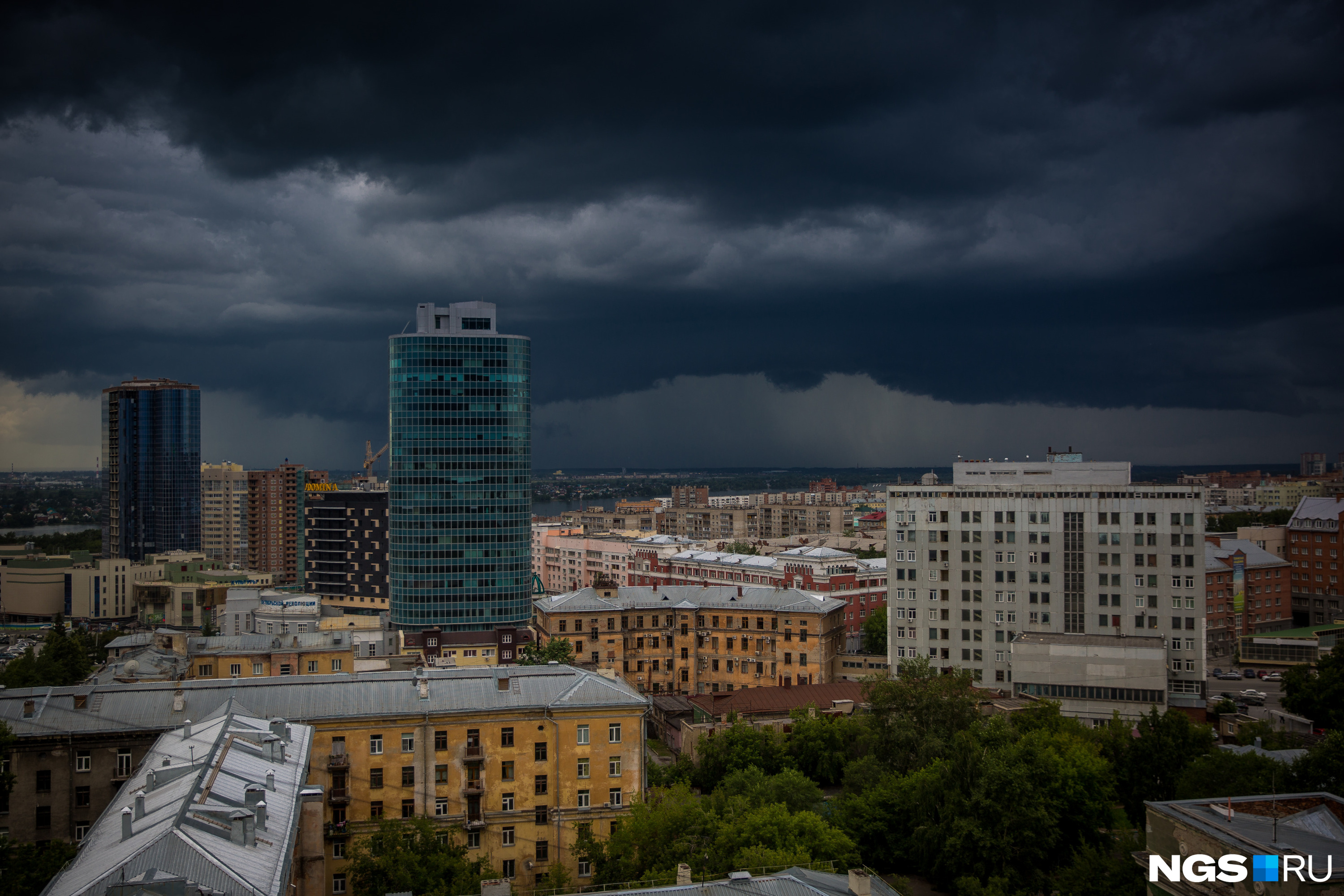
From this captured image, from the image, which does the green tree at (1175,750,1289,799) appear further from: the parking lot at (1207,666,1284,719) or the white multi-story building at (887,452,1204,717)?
the parking lot at (1207,666,1284,719)

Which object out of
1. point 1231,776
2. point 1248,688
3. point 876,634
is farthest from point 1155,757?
point 876,634

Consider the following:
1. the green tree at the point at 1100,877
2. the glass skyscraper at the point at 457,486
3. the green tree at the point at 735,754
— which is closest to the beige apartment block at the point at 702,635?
the glass skyscraper at the point at 457,486

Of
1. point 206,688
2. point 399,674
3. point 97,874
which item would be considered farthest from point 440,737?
point 97,874

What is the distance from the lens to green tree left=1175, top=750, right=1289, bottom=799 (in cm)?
4791

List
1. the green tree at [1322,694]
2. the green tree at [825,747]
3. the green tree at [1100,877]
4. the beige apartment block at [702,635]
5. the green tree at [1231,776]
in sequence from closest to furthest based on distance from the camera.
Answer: the green tree at [1100,877] → the green tree at [1231,776] → the green tree at [1322,694] → the green tree at [825,747] → the beige apartment block at [702,635]

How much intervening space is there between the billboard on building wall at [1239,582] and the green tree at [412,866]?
4644 inches

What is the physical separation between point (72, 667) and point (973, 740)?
79.8m

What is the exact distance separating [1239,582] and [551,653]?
92222 mm

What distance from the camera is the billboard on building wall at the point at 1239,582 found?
13362 centimetres

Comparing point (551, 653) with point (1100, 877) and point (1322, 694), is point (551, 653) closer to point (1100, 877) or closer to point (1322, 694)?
point (1322, 694)

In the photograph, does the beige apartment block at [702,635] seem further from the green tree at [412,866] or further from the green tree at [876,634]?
the green tree at [412,866]

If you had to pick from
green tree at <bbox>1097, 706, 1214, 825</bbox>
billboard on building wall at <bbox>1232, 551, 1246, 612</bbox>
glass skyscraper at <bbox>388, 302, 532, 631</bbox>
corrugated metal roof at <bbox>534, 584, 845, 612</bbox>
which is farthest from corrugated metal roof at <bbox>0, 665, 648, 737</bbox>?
billboard on building wall at <bbox>1232, 551, 1246, 612</bbox>

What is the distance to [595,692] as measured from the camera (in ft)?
191

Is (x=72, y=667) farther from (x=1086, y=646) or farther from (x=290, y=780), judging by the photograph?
(x=1086, y=646)
